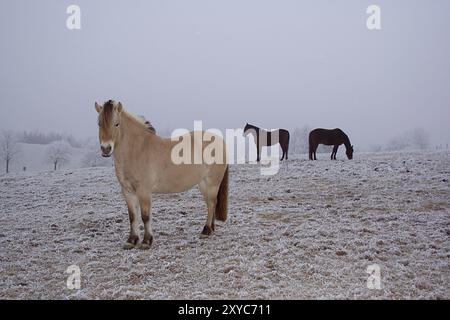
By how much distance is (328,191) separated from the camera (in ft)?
35.7

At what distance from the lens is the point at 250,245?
6.21 m

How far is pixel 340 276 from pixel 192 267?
7.08 feet

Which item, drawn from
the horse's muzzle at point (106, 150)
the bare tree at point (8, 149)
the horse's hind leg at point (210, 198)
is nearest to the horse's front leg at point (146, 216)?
the horse's muzzle at point (106, 150)

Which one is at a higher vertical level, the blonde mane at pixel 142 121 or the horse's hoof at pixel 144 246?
the blonde mane at pixel 142 121

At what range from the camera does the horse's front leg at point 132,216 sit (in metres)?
6.20

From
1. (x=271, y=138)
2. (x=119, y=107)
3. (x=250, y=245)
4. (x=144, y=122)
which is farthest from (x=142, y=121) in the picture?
(x=271, y=138)

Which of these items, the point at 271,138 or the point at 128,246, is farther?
the point at 271,138

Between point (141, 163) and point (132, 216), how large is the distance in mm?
1010

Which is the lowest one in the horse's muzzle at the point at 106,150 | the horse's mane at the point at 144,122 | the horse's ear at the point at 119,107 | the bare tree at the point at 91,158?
the bare tree at the point at 91,158

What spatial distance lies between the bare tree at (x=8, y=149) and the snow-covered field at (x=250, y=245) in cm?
2834

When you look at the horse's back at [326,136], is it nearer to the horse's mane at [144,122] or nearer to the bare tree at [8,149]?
the horse's mane at [144,122]

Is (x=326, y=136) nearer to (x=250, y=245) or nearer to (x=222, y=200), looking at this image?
(x=222, y=200)
